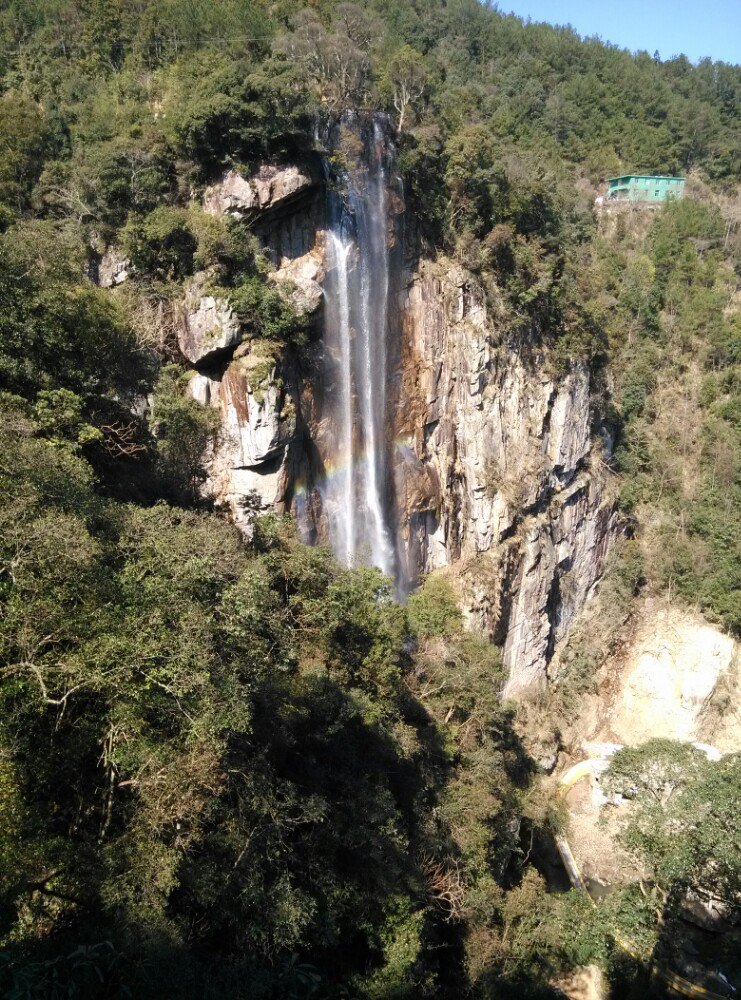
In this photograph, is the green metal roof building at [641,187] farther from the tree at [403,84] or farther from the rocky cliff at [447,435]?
the tree at [403,84]

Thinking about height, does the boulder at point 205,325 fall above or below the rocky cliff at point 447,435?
above

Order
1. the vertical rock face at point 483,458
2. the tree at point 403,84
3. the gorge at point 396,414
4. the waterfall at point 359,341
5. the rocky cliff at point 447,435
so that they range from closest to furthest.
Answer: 1. the rocky cliff at point 447,435
2. the gorge at point 396,414
3. the waterfall at point 359,341
4. the tree at point 403,84
5. the vertical rock face at point 483,458

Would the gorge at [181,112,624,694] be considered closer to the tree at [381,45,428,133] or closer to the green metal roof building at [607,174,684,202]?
the tree at [381,45,428,133]

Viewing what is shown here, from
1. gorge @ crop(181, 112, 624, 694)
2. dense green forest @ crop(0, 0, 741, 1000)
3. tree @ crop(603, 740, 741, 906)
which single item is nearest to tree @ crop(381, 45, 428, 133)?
dense green forest @ crop(0, 0, 741, 1000)

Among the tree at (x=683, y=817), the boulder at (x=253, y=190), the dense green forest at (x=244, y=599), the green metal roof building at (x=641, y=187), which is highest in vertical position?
the green metal roof building at (x=641, y=187)

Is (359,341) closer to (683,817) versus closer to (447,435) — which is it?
(447,435)

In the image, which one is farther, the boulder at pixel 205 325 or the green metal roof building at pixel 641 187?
the green metal roof building at pixel 641 187

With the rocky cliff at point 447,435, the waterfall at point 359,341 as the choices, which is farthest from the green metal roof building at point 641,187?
the waterfall at point 359,341
